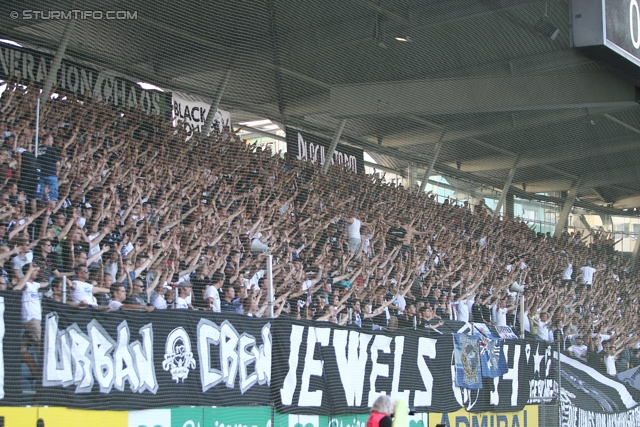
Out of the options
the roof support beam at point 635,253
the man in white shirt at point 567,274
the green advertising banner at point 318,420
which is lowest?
the green advertising banner at point 318,420

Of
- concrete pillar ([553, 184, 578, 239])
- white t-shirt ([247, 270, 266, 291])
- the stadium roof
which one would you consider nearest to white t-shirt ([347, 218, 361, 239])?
the stadium roof

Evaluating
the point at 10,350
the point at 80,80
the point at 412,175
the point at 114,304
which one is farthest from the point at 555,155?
the point at 10,350

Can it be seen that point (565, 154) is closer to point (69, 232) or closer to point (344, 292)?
point (344, 292)

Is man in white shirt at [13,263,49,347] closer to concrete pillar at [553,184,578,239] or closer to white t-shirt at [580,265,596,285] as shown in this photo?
white t-shirt at [580,265,596,285]

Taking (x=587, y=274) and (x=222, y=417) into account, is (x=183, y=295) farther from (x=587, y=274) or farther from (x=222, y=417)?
(x=587, y=274)

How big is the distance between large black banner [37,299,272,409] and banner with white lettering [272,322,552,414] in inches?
15.7

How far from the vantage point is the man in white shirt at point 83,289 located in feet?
24.9

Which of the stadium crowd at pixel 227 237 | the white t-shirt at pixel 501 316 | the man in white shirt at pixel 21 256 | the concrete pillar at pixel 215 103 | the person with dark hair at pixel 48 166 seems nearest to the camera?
the man in white shirt at pixel 21 256

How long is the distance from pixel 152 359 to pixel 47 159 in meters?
2.80

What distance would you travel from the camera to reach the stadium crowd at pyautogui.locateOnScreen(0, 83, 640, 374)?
7.96m

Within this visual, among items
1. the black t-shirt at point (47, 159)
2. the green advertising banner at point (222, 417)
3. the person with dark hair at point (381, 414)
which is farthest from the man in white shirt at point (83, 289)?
the person with dark hair at point (381, 414)

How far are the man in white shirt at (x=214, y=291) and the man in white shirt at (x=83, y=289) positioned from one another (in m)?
1.35

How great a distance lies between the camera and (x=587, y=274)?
1905 centimetres

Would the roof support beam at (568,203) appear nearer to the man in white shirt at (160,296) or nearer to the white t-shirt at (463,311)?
the white t-shirt at (463,311)
